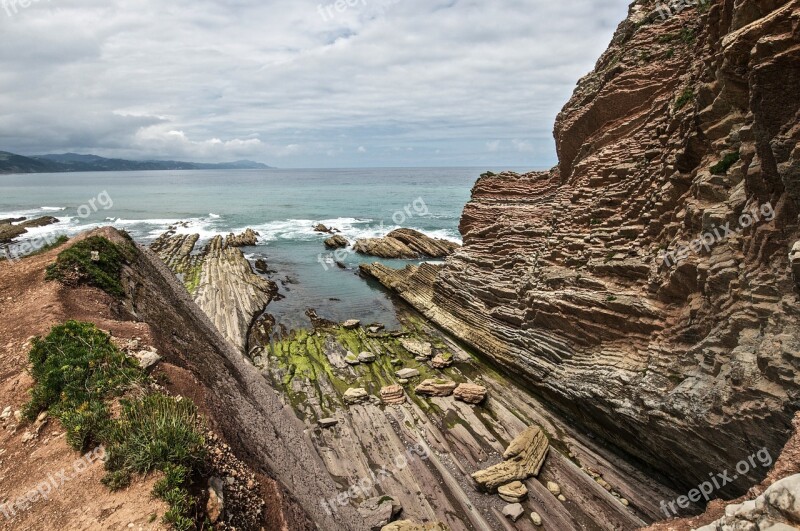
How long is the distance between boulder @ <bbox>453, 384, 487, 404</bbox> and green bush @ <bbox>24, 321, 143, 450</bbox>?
47.9 ft

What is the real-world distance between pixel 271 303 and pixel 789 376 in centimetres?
3218

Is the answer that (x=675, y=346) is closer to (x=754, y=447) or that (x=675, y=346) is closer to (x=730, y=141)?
(x=754, y=447)

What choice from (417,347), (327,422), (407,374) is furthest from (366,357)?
(327,422)

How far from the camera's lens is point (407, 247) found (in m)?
53.3

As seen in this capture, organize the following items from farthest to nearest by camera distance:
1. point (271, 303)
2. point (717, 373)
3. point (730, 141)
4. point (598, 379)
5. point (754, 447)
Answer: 1. point (271, 303)
2. point (598, 379)
3. point (730, 141)
4. point (717, 373)
5. point (754, 447)

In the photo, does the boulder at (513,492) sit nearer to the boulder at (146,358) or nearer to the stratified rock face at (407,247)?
the boulder at (146,358)

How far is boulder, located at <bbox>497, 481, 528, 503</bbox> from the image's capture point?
14016mm

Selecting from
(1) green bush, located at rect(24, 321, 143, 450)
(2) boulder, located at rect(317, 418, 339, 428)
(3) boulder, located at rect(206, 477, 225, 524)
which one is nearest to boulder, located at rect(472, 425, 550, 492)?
(2) boulder, located at rect(317, 418, 339, 428)

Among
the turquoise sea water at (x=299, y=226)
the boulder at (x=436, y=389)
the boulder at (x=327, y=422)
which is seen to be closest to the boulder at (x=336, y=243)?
the turquoise sea water at (x=299, y=226)

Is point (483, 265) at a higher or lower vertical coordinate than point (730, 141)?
lower

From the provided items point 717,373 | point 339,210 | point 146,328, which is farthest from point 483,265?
point 339,210

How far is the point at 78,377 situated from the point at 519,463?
14330mm

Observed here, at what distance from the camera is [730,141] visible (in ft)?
42.4

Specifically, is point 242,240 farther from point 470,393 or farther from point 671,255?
point 671,255
